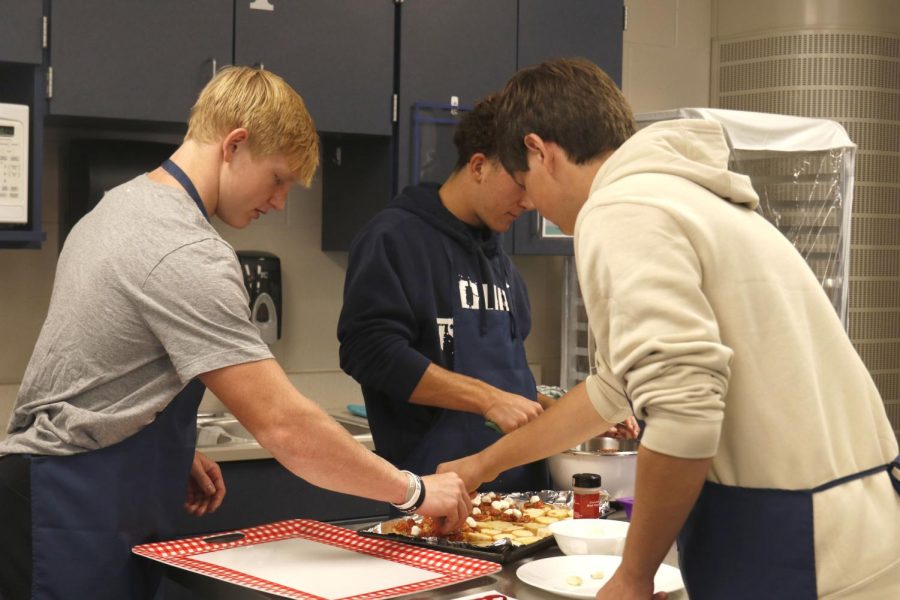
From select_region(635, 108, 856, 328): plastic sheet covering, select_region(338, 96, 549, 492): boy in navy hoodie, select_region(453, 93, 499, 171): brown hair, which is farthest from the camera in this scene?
select_region(635, 108, 856, 328): plastic sheet covering

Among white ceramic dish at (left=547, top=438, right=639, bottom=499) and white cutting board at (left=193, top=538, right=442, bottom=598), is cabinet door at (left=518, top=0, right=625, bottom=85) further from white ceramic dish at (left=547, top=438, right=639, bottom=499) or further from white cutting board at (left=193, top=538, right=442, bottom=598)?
white cutting board at (left=193, top=538, right=442, bottom=598)

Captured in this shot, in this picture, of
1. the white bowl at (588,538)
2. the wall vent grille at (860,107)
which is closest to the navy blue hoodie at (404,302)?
the white bowl at (588,538)

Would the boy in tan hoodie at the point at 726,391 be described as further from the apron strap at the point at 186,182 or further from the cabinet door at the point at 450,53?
the cabinet door at the point at 450,53

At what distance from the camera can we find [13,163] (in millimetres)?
2977

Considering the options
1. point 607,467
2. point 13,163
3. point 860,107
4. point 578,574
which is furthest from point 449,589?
point 860,107

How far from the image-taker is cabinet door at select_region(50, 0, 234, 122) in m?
3.01

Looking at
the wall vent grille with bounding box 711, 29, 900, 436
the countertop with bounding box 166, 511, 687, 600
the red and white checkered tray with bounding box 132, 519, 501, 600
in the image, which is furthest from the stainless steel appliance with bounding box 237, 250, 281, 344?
the wall vent grille with bounding box 711, 29, 900, 436

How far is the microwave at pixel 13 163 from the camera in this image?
296 cm

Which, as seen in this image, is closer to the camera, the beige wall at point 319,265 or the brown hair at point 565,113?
the brown hair at point 565,113

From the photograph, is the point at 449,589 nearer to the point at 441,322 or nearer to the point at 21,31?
the point at 441,322

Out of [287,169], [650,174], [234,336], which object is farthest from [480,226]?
[650,174]

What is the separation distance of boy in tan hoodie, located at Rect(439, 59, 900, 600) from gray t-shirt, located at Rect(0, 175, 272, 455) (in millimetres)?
597

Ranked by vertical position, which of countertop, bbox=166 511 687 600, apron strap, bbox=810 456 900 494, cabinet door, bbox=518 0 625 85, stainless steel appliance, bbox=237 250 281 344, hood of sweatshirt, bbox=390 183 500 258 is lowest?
countertop, bbox=166 511 687 600

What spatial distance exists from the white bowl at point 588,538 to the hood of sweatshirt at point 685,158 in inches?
23.9
